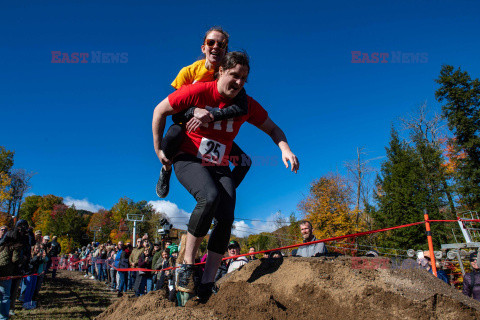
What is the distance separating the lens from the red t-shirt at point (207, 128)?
2.65m

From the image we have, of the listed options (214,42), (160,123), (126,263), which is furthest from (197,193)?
(126,263)

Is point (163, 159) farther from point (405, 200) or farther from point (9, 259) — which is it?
point (405, 200)

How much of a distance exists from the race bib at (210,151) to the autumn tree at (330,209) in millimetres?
25715

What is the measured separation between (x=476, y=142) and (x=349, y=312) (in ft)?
103

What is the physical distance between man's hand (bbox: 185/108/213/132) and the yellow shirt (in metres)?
0.71

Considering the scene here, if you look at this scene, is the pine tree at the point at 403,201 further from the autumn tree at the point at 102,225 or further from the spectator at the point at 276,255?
the autumn tree at the point at 102,225

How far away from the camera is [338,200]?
30750mm

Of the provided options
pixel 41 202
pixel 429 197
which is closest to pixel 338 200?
pixel 429 197

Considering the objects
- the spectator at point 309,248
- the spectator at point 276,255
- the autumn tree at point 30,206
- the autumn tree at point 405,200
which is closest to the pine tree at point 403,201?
the autumn tree at point 405,200

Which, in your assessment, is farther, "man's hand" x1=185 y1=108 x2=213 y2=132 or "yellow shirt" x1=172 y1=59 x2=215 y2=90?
"yellow shirt" x1=172 y1=59 x2=215 y2=90

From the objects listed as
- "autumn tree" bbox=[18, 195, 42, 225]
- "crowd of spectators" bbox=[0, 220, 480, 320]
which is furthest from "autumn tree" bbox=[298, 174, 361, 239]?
"autumn tree" bbox=[18, 195, 42, 225]

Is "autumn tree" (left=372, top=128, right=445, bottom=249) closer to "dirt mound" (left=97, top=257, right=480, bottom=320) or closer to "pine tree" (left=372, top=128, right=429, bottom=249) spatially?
"pine tree" (left=372, top=128, right=429, bottom=249)

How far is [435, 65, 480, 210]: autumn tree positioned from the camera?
25828 millimetres

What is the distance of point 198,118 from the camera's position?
2.54 m
